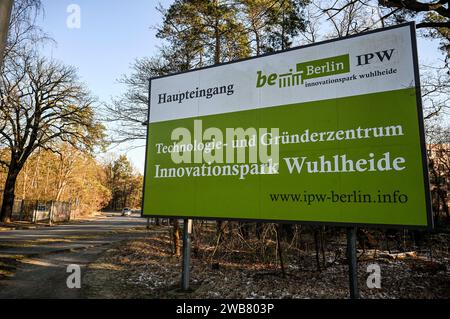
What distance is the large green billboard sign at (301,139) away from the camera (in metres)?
5.14

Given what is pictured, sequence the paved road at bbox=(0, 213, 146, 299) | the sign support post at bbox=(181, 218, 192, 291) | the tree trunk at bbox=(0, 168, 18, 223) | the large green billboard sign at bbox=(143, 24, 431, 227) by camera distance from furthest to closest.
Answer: the tree trunk at bbox=(0, 168, 18, 223) → the sign support post at bbox=(181, 218, 192, 291) → the paved road at bbox=(0, 213, 146, 299) → the large green billboard sign at bbox=(143, 24, 431, 227)

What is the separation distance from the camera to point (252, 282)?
7.53 m

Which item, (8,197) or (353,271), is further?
(8,197)

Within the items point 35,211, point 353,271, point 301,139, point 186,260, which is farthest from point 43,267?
point 35,211

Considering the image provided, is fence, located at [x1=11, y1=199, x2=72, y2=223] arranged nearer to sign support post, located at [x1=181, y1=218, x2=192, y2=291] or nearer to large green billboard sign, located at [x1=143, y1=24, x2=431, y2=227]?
sign support post, located at [x1=181, y1=218, x2=192, y2=291]

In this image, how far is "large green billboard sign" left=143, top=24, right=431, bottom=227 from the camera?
16.9 ft

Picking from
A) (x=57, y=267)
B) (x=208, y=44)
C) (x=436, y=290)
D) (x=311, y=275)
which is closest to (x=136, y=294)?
(x=57, y=267)

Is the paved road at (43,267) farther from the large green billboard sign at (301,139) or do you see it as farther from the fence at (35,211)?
the fence at (35,211)

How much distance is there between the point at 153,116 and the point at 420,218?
5.96 m

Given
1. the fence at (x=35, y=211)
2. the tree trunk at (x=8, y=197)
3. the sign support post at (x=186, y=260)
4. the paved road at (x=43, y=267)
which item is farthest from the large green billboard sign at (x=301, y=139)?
the fence at (x=35, y=211)

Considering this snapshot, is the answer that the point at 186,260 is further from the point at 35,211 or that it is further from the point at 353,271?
the point at 35,211

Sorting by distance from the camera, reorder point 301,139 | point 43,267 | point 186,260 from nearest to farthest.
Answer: point 301,139 < point 186,260 < point 43,267

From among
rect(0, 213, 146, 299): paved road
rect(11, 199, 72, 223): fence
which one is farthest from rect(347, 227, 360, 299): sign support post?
rect(11, 199, 72, 223): fence

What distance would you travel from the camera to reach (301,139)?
5949 mm
